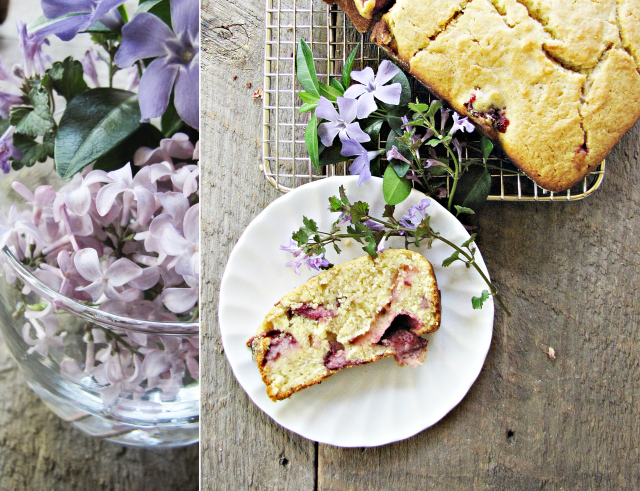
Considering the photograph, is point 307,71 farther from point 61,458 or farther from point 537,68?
point 61,458

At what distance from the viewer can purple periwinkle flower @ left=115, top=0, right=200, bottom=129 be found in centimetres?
133

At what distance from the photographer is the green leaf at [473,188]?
1.43 metres

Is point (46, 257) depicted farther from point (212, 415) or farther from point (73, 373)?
point (212, 415)

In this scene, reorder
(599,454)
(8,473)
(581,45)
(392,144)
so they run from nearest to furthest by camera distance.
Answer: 1. (581,45)
2. (392,144)
3. (599,454)
4. (8,473)

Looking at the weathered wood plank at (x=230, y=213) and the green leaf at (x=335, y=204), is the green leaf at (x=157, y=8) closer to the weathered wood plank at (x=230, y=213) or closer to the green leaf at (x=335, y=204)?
the weathered wood plank at (x=230, y=213)

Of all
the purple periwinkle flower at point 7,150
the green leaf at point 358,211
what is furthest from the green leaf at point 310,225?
the purple periwinkle flower at point 7,150

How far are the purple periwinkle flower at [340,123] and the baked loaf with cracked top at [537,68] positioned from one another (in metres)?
0.21

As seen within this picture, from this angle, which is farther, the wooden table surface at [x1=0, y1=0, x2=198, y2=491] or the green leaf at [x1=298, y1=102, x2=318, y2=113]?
the wooden table surface at [x1=0, y1=0, x2=198, y2=491]

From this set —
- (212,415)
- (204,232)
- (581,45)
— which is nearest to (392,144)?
(581,45)

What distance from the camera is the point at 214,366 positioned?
5.20 feet

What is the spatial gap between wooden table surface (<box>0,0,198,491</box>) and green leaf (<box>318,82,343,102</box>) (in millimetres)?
1617

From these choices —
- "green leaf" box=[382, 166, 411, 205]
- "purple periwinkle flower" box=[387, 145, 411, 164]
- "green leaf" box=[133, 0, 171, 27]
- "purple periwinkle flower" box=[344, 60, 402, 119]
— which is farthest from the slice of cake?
"green leaf" box=[133, 0, 171, 27]

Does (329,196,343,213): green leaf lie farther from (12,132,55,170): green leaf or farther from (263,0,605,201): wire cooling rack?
(12,132,55,170): green leaf

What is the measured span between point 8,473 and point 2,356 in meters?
0.50
